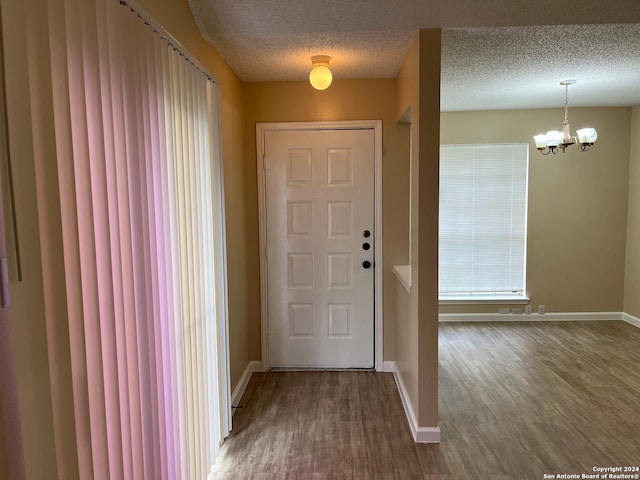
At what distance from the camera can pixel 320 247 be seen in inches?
139

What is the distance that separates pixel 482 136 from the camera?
15.4ft

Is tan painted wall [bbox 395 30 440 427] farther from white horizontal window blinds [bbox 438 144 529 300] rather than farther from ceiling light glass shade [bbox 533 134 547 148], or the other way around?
white horizontal window blinds [bbox 438 144 529 300]

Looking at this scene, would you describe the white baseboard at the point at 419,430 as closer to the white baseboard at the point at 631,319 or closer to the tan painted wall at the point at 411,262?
the tan painted wall at the point at 411,262

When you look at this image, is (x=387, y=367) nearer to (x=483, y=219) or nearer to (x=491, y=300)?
(x=491, y=300)

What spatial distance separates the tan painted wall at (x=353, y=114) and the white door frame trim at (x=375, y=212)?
0.14ft

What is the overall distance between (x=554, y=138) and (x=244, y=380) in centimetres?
Answer: 363

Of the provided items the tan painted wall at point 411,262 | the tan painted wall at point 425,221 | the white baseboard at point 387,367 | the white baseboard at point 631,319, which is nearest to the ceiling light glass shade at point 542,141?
the tan painted wall at point 411,262

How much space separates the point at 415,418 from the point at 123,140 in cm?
231

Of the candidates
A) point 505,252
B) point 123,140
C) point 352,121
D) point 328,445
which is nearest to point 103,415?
point 123,140

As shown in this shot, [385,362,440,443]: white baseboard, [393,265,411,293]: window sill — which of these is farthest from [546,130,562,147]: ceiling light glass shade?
[385,362,440,443]: white baseboard

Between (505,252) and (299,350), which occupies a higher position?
(505,252)

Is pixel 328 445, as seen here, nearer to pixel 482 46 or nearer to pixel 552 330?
pixel 482 46

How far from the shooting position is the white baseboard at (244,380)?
2986 mm

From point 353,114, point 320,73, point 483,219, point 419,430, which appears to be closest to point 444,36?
point 320,73
